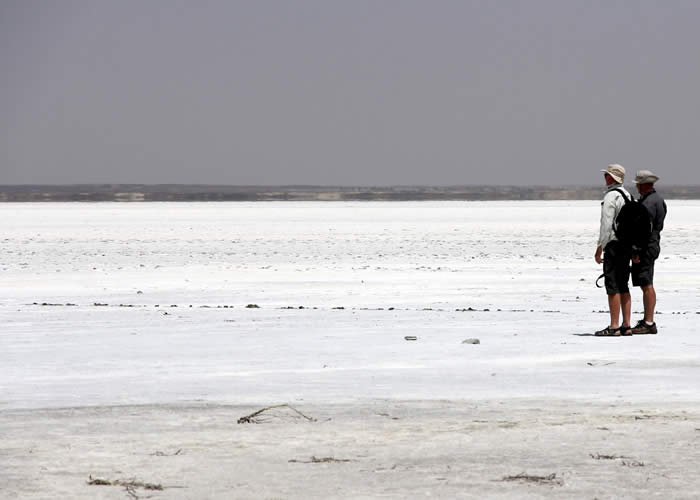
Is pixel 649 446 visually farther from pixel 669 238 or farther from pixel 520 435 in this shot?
pixel 669 238

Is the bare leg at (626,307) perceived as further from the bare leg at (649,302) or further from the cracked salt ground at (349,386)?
the cracked salt ground at (349,386)

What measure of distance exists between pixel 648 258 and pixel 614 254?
0.31 metres

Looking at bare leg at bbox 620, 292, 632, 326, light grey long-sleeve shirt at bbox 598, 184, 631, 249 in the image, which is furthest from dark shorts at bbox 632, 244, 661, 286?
light grey long-sleeve shirt at bbox 598, 184, 631, 249

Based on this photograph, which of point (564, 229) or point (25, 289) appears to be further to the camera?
point (564, 229)

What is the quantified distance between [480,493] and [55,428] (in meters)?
2.78

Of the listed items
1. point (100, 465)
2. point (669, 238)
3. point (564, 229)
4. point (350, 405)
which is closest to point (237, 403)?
point (350, 405)

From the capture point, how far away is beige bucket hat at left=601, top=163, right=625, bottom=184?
12.0 meters

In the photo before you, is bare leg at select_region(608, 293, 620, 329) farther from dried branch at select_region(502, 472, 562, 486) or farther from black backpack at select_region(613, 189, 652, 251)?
dried branch at select_region(502, 472, 562, 486)

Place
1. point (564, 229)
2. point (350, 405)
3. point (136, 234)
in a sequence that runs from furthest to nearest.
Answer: point (564, 229) → point (136, 234) → point (350, 405)

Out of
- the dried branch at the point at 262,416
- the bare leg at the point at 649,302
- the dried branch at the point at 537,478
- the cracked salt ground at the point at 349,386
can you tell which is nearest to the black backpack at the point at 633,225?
the bare leg at the point at 649,302

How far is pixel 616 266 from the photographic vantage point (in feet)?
39.4

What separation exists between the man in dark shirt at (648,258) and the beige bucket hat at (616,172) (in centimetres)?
19

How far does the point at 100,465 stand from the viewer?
642 centimetres

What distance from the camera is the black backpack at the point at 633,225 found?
11805 mm
